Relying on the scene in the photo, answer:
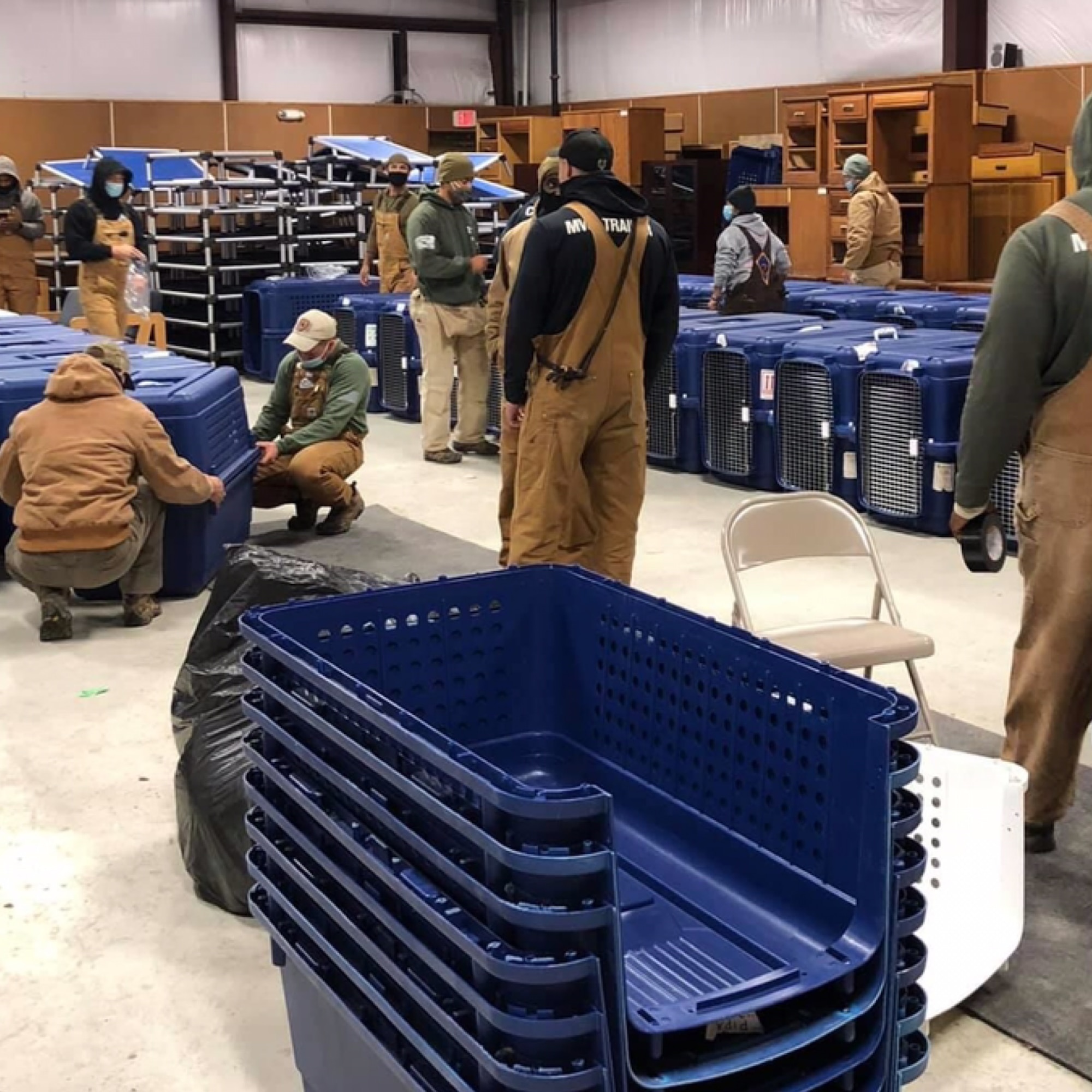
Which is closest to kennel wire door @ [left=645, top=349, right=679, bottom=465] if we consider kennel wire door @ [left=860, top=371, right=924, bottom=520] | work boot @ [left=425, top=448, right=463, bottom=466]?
work boot @ [left=425, top=448, right=463, bottom=466]

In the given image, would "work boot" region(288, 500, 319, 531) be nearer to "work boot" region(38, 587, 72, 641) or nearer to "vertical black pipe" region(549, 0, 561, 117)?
"work boot" region(38, 587, 72, 641)

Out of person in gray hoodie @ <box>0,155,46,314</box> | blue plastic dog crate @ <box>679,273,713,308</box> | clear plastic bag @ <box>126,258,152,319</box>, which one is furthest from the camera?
person in gray hoodie @ <box>0,155,46,314</box>

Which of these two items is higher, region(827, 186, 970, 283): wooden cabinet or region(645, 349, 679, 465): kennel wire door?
region(827, 186, 970, 283): wooden cabinet

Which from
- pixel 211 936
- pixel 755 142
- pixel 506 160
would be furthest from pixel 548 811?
pixel 506 160

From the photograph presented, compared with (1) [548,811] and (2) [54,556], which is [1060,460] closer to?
(1) [548,811]

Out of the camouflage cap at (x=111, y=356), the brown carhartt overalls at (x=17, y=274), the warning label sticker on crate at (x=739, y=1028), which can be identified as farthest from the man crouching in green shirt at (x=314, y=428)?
the brown carhartt overalls at (x=17, y=274)

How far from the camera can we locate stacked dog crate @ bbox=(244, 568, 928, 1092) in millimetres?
1503

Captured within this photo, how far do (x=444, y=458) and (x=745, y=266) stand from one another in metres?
2.07

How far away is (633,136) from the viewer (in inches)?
599

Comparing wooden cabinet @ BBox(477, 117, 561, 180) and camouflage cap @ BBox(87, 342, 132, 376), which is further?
wooden cabinet @ BBox(477, 117, 561, 180)

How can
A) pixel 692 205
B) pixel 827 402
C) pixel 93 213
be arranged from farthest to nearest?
pixel 692 205, pixel 93 213, pixel 827 402

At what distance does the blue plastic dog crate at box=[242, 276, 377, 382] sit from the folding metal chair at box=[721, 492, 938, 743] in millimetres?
7378

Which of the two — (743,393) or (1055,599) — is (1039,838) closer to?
(1055,599)

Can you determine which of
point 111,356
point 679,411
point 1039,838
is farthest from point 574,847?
point 679,411
